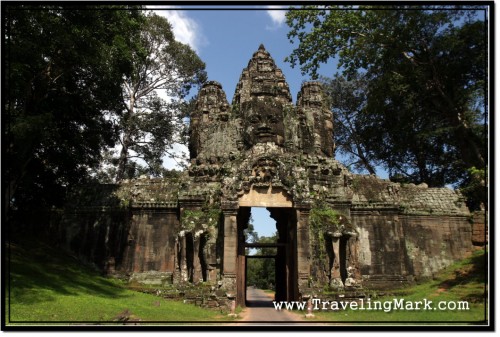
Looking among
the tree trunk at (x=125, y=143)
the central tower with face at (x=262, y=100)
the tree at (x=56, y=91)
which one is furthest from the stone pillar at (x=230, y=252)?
the tree trunk at (x=125, y=143)

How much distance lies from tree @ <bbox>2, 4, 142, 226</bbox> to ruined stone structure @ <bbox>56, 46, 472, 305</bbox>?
249cm

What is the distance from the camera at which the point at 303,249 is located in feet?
48.2

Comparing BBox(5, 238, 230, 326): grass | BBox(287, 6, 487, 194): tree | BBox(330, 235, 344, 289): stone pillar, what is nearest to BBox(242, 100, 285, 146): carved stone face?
BBox(287, 6, 487, 194): tree

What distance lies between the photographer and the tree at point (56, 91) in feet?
44.3

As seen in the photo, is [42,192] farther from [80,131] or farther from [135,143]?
[135,143]

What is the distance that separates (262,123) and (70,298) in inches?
448

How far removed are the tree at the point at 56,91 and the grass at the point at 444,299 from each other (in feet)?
34.0

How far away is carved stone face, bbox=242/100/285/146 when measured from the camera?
1966 cm

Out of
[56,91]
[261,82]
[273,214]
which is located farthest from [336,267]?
[56,91]

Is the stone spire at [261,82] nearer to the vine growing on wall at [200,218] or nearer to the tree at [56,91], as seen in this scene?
the tree at [56,91]

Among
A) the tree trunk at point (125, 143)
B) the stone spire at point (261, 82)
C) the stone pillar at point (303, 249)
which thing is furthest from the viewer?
the tree trunk at point (125, 143)

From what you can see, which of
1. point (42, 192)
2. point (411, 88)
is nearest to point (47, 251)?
point (42, 192)

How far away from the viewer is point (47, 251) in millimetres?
17719

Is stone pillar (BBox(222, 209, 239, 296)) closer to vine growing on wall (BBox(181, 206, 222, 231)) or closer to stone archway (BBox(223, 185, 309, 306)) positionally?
stone archway (BBox(223, 185, 309, 306))
